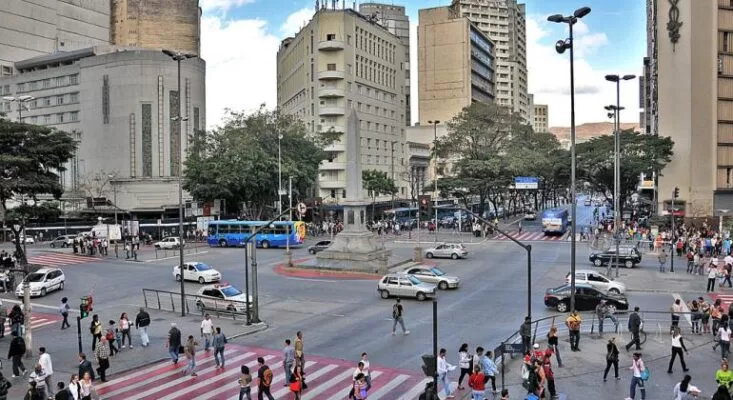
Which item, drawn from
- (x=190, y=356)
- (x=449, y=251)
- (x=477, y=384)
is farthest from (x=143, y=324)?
(x=449, y=251)

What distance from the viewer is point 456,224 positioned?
76.3m

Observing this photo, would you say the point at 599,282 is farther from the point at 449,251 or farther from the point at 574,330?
the point at 449,251

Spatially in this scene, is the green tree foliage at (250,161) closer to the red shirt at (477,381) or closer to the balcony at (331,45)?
the balcony at (331,45)

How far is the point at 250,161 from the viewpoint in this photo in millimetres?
68125

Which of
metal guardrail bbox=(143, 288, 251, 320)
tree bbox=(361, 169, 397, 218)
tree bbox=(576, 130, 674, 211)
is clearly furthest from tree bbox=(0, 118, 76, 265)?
tree bbox=(361, 169, 397, 218)

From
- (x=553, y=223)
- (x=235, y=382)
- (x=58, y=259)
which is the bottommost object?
(x=235, y=382)

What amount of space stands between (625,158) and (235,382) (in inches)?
2275

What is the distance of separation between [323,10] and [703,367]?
8410cm

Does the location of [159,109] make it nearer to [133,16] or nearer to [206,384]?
[133,16]

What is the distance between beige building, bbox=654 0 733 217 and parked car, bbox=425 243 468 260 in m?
29.6

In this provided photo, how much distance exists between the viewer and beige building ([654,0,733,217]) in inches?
2499

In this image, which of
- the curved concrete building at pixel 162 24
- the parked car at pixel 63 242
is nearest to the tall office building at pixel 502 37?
the curved concrete building at pixel 162 24

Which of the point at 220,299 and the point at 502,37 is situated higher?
the point at 502,37

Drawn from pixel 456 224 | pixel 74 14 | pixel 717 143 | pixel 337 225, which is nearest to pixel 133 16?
pixel 74 14
